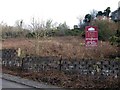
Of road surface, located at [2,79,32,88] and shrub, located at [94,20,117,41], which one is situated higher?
shrub, located at [94,20,117,41]

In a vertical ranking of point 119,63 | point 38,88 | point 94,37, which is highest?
point 94,37

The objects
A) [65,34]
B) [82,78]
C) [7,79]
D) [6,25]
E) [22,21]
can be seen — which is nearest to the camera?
[82,78]

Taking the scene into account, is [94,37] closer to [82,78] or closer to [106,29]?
[82,78]

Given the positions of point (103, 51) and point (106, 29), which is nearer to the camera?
point (103, 51)

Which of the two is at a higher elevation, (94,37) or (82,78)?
(94,37)

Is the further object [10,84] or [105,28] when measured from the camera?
[105,28]

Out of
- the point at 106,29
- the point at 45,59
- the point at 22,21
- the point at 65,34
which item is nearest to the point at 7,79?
the point at 45,59

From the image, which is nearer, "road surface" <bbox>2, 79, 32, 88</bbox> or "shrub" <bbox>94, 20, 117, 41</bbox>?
"road surface" <bbox>2, 79, 32, 88</bbox>

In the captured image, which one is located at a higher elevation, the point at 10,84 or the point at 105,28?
the point at 105,28

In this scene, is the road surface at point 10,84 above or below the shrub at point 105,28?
below

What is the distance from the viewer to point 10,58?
19.6 meters

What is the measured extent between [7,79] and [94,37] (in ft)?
16.0

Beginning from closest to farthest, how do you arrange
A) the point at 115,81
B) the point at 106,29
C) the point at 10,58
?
the point at 115,81
the point at 10,58
the point at 106,29

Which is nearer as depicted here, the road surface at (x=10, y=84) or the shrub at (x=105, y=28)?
the road surface at (x=10, y=84)
